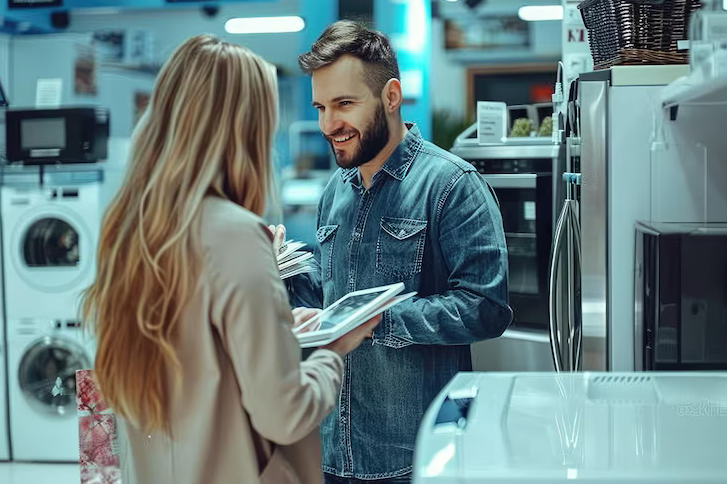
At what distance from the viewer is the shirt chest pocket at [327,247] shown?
2490 millimetres

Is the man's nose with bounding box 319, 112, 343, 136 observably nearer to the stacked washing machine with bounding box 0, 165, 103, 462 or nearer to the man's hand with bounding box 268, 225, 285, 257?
the man's hand with bounding box 268, 225, 285, 257

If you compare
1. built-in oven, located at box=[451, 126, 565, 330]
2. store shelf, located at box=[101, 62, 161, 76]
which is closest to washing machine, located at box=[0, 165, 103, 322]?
built-in oven, located at box=[451, 126, 565, 330]

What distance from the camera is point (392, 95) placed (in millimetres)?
2418

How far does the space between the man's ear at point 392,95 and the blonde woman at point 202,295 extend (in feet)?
2.30

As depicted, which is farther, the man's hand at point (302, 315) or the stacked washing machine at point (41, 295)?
the stacked washing machine at point (41, 295)

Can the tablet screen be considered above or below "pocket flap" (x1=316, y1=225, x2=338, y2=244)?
below

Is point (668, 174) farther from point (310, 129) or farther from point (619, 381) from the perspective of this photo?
point (310, 129)

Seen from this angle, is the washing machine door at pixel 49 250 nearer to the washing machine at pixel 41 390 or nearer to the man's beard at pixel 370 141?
the washing machine at pixel 41 390

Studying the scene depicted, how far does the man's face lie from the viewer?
93.1 inches

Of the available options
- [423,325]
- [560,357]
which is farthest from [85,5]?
[423,325]

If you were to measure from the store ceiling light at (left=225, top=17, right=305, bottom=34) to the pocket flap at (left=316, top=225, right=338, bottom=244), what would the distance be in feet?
31.1

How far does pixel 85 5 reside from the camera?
6.86 meters

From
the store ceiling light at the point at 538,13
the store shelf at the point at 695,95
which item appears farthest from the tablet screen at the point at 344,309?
the store ceiling light at the point at 538,13

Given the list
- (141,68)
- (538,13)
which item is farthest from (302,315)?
(141,68)
